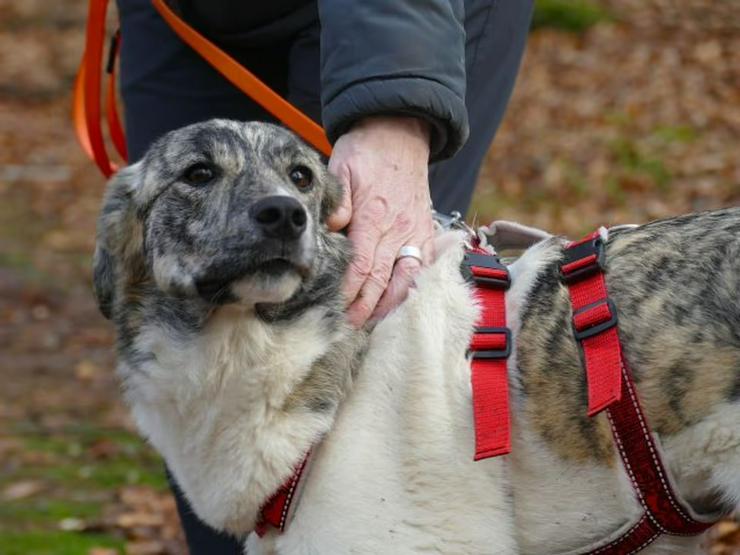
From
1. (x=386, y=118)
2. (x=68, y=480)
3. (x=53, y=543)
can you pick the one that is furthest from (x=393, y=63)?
(x=68, y=480)

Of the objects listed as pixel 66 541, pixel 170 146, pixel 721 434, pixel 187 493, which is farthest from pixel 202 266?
pixel 66 541

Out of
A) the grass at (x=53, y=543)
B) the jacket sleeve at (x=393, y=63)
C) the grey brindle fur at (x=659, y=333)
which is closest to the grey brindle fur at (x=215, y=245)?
the jacket sleeve at (x=393, y=63)

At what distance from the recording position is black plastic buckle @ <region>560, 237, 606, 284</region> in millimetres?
2805

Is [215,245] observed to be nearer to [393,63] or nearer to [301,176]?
[301,176]

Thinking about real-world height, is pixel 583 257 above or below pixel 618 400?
above

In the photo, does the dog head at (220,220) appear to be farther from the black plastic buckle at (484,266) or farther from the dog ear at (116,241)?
the black plastic buckle at (484,266)

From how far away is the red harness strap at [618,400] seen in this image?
2.66 metres

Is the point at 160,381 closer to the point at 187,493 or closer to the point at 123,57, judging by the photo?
the point at 187,493

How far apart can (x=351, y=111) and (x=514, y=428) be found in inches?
35.5

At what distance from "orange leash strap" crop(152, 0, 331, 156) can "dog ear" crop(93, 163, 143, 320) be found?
16.4 inches

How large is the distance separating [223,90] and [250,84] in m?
0.42

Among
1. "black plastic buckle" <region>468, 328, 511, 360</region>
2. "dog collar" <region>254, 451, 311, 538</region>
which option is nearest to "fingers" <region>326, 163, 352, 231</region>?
"black plastic buckle" <region>468, 328, 511, 360</region>

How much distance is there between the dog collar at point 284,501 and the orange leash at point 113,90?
1011 mm

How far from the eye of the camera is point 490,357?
2793mm
